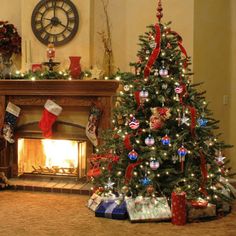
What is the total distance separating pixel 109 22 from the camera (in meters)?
5.49

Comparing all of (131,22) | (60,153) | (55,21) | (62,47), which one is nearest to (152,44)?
(131,22)

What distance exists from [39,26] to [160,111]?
226 centimetres

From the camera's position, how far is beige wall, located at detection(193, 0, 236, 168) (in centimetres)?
527

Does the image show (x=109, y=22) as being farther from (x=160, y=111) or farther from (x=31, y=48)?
(x=160, y=111)

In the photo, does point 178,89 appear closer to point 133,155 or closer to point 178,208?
point 133,155

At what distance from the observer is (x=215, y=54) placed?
5477 mm

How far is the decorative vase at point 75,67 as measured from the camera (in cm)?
517

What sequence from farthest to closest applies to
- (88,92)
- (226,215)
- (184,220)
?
(88,92) → (226,215) → (184,220)

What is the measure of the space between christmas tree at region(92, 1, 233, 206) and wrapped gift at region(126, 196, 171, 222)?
0.08m

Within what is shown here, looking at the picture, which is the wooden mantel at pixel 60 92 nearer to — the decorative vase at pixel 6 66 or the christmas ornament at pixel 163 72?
the decorative vase at pixel 6 66

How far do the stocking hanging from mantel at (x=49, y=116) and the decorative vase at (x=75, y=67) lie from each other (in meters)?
0.44

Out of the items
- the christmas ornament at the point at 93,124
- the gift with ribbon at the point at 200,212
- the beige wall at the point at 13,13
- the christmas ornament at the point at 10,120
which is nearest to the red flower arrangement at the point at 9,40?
the beige wall at the point at 13,13

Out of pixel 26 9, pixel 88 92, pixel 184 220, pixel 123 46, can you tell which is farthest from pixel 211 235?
pixel 26 9

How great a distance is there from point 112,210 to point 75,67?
191 centimetres
